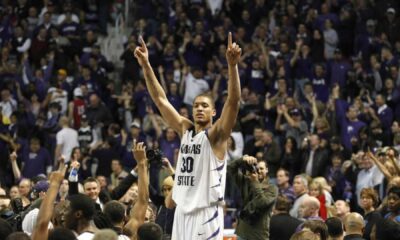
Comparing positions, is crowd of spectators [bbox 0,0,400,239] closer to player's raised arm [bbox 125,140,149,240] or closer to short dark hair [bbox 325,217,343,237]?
short dark hair [bbox 325,217,343,237]

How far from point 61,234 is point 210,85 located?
15234 millimetres

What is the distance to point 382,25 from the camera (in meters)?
23.3

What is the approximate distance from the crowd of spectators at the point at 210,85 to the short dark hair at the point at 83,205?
7651mm

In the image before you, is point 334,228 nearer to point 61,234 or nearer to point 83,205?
point 83,205

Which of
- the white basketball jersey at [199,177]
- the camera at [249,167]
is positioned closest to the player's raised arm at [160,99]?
the white basketball jersey at [199,177]

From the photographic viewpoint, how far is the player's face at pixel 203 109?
9.02 metres

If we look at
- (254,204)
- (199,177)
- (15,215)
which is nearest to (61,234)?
(199,177)

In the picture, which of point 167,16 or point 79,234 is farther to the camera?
point 167,16

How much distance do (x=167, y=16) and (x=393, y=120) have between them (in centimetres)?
797

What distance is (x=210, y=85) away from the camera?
22.8 m

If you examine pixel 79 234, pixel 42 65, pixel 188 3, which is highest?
pixel 188 3

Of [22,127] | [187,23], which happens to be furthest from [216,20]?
[22,127]

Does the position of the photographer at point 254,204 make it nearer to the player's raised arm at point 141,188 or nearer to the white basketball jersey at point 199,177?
the player's raised arm at point 141,188

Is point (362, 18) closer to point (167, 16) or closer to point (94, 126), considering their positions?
point (167, 16)
